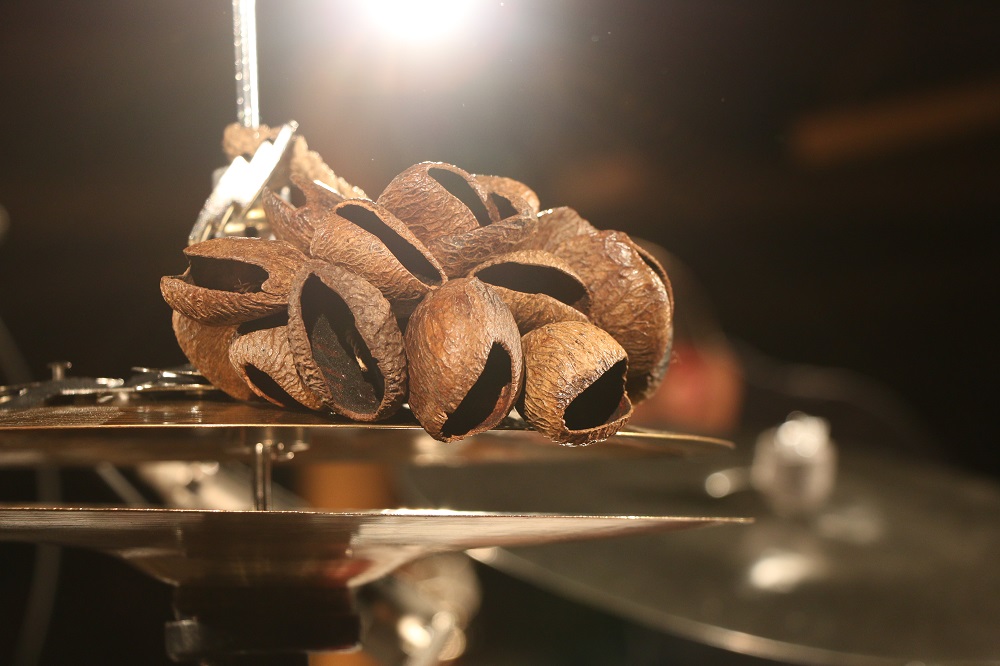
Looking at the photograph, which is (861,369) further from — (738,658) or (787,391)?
(738,658)

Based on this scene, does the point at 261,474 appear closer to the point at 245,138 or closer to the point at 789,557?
the point at 245,138

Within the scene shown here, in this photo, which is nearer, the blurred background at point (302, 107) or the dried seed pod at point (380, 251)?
the dried seed pod at point (380, 251)

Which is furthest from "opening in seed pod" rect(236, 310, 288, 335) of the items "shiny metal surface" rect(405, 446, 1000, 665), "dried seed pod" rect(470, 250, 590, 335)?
"shiny metal surface" rect(405, 446, 1000, 665)

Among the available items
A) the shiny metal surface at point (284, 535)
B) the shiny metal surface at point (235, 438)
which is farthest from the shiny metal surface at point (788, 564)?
the shiny metal surface at point (284, 535)

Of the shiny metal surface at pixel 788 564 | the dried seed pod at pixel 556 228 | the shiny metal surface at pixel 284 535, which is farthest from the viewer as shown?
the shiny metal surface at pixel 788 564

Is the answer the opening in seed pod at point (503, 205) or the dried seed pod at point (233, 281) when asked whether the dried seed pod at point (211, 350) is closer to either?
the dried seed pod at point (233, 281)

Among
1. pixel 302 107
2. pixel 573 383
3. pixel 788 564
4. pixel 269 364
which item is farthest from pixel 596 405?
pixel 788 564
